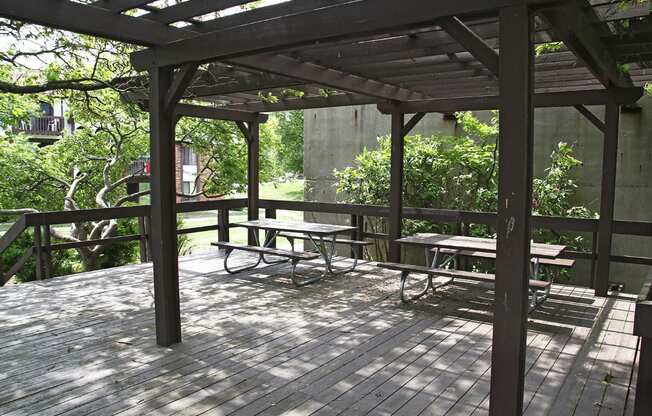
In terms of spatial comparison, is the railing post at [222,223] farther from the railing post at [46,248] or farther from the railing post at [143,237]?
the railing post at [46,248]

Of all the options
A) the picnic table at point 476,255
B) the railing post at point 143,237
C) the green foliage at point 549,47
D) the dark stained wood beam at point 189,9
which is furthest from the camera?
the railing post at point 143,237

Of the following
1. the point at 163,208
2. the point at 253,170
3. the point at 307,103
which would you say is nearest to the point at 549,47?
the point at 163,208

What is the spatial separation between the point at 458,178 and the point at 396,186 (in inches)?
84.4

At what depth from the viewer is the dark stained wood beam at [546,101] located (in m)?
5.05

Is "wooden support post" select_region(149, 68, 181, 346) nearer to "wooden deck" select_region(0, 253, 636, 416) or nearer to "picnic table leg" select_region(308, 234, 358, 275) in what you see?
"wooden deck" select_region(0, 253, 636, 416)

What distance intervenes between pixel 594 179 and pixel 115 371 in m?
7.26

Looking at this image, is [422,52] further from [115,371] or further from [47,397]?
[47,397]

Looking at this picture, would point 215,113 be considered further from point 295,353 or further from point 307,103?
point 295,353

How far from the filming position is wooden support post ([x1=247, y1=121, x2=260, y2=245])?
8289 mm

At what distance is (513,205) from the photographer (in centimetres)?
238

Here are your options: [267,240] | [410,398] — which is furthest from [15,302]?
[410,398]

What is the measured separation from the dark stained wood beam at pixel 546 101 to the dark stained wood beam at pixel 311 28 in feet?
10.3

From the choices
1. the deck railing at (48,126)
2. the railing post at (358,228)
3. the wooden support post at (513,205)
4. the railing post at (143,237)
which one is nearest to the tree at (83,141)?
the railing post at (143,237)

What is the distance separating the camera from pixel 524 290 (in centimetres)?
242
